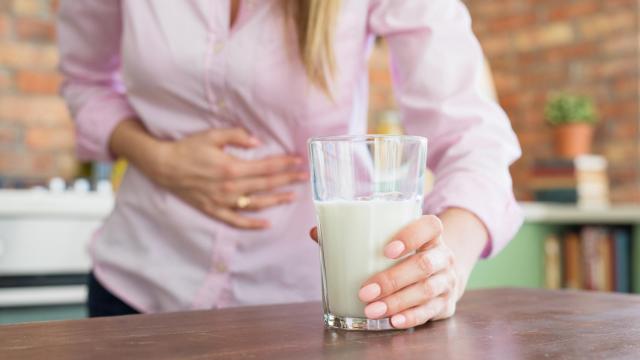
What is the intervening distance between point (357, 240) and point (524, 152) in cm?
290

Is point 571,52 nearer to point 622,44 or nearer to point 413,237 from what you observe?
point 622,44

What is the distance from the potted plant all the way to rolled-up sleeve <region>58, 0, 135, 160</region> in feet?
7.19

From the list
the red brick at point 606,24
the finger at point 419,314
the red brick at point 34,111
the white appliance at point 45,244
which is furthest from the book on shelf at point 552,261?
the finger at point 419,314

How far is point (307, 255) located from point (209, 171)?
6.7 inches

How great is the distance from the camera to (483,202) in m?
0.82

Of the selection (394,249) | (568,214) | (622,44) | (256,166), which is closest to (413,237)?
(394,249)

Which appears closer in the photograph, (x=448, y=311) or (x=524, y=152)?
(x=448, y=311)

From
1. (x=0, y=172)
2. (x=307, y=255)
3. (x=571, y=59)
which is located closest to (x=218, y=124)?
(x=307, y=255)

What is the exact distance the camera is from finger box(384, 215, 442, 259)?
0.63m

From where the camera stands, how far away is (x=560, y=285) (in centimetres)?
296

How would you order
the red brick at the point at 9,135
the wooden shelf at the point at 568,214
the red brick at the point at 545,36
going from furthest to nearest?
the red brick at the point at 545,36 → the wooden shelf at the point at 568,214 → the red brick at the point at 9,135

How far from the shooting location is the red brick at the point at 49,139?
247 centimetres

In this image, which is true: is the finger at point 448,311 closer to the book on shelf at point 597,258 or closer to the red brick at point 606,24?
the book on shelf at point 597,258

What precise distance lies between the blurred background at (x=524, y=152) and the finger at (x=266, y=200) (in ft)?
3.65
